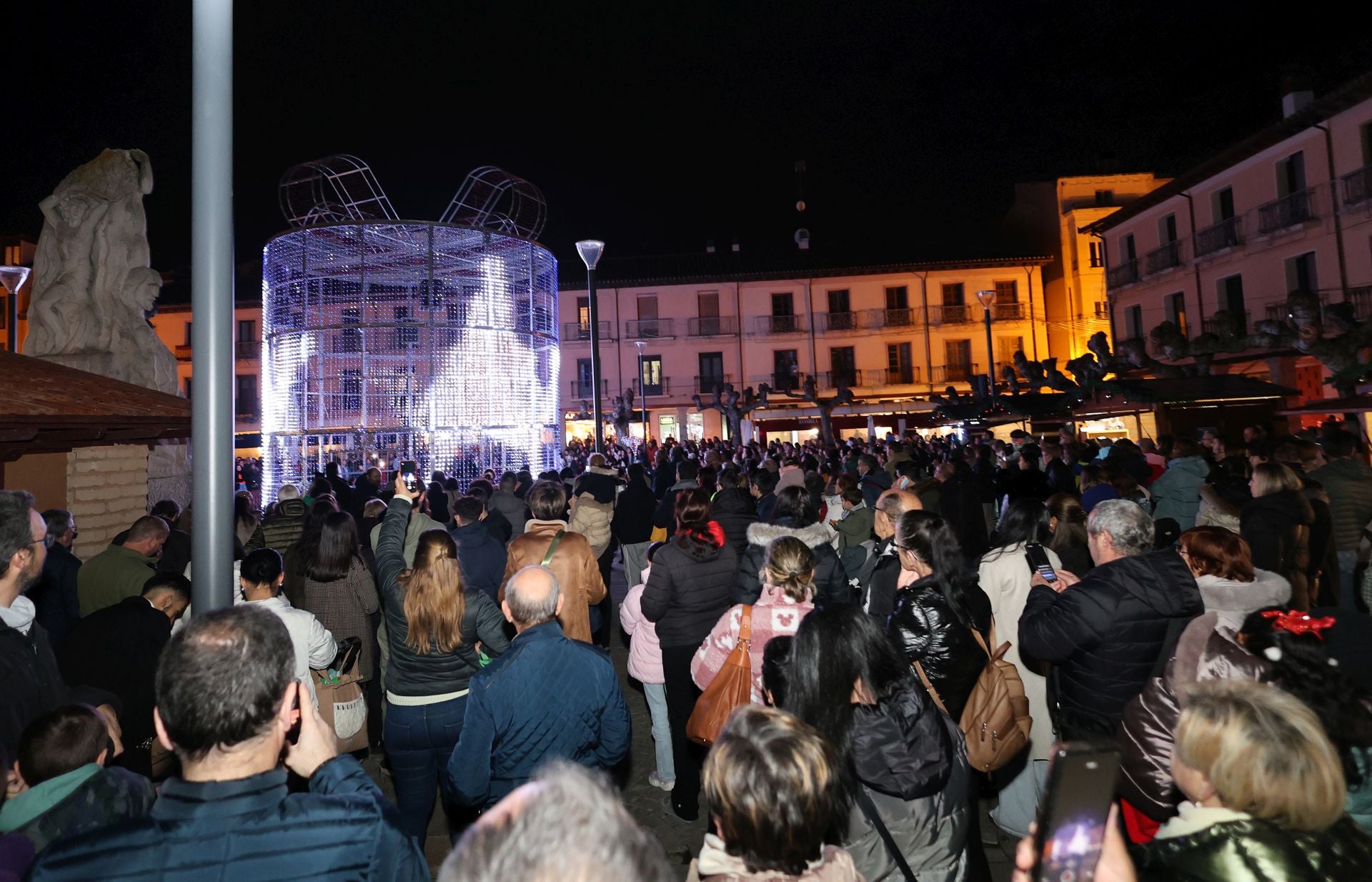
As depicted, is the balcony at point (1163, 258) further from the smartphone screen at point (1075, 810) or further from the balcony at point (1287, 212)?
the smartphone screen at point (1075, 810)

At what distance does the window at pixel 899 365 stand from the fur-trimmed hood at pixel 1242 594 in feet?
125

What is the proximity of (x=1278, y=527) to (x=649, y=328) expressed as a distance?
1442 inches

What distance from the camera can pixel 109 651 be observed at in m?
3.39

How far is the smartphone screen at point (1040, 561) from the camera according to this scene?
3648 millimetres

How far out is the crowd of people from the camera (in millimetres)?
1598

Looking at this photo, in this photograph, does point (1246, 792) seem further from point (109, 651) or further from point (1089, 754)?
point (109, 651)

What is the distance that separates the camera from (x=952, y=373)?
4034 cm

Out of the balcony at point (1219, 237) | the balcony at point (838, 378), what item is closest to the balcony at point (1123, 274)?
the balcony at point (1219, 237)

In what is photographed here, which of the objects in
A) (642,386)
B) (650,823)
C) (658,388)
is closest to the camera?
(650,823)

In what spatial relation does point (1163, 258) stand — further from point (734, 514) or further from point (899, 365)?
point (734, 514)

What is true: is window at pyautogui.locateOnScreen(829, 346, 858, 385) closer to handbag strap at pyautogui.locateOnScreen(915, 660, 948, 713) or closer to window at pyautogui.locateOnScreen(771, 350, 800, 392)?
window at pyautogui.locateOnScreen(771, 350, 800, 392)

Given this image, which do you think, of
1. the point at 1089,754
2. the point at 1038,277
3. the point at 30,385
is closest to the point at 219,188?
the point at 1089,754

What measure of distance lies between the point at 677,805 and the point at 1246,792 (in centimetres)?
323

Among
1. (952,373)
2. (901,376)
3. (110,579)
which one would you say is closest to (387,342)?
(110,579)
